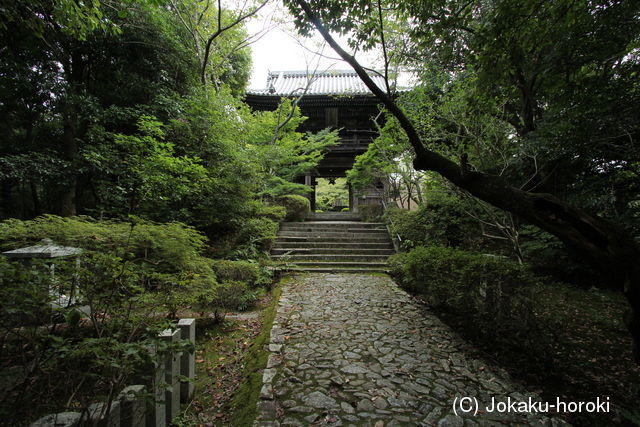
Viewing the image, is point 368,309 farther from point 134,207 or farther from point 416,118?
point 134,207

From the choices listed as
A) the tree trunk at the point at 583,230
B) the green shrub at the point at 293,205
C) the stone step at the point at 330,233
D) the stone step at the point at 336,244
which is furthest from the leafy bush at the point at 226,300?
the green shrub at the point at 293,205

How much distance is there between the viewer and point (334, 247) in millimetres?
9055

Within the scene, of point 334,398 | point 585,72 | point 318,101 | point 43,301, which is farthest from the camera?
point 318,101

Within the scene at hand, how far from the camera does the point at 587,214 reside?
7.09ft

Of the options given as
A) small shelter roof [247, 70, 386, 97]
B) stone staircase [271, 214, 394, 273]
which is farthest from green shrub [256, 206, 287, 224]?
small shelter roof [247, 70, 386, 97]

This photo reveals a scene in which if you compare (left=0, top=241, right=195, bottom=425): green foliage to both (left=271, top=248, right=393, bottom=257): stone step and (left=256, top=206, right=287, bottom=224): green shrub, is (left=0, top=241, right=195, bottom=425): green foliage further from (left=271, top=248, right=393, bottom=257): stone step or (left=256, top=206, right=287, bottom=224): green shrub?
(left=256, top=206, right=287, bottom=224): green shrub

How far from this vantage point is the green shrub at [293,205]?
11477 millimetres

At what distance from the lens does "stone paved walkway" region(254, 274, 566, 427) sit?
228 centimetres

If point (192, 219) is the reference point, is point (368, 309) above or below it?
below

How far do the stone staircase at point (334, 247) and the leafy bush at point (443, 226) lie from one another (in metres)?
1.34

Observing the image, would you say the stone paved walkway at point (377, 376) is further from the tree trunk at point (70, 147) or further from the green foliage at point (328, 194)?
the green foliage at point (328, 194)

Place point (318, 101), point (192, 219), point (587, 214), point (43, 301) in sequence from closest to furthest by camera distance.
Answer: point (43, 301) < point (587, 214) < point (192, 219) < point (318, 101)

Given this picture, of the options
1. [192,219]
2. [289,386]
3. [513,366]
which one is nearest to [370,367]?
[289,386]

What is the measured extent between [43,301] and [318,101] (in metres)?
15.0
